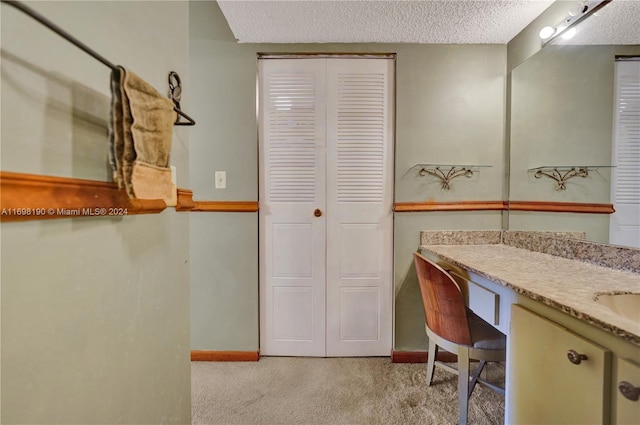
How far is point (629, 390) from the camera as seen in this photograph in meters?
0.62

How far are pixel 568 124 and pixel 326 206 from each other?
1460mm

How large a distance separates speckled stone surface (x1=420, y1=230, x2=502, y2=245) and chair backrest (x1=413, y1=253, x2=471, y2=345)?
500 mm

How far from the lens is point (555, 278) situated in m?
1.07

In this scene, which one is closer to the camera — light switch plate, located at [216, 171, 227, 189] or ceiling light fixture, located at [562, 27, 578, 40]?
ceiling light fixture, located at [562, 27, 578, 40]

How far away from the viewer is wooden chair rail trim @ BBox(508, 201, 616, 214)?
129 centimetres

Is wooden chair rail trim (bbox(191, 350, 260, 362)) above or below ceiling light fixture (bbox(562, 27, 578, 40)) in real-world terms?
below

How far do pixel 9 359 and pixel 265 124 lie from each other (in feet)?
5.57

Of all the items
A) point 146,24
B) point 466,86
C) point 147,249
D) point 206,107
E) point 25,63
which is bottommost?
point 147,249

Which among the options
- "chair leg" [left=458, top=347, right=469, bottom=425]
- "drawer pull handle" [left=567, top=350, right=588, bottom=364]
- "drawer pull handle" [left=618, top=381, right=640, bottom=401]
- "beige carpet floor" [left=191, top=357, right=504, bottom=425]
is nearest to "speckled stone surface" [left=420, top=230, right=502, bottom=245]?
"chair leg" [left=458, top=347, right=469, bottom=425]

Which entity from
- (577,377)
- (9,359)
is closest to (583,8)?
(577,377)

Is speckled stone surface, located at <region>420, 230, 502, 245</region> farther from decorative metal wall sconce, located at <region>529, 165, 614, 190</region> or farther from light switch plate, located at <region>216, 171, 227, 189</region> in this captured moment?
light switch plate, located at <region>216, 171, 227, 189</region>

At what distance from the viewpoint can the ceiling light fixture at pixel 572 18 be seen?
129 centimetres

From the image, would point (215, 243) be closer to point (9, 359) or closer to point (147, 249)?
point (147, 249)

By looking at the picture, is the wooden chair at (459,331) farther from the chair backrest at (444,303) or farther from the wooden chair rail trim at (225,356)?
the wooden chair rail trim at (225,356)
